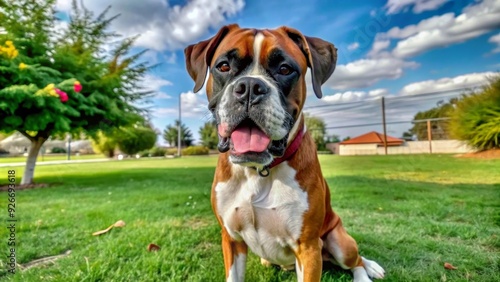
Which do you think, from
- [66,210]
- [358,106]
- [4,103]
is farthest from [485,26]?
[4,103]

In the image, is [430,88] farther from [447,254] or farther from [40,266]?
[40,266]

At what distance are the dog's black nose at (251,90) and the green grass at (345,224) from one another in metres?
0.85

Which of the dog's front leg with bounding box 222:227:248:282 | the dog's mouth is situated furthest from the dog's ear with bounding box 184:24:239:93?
the dog's front leg with bounding box 222:227:248:282

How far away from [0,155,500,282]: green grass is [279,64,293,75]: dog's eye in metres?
0.90

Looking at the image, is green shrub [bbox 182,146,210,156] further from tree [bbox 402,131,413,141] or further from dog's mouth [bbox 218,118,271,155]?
dog's mouth [bbox 218,118,271,155]

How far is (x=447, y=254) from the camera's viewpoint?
1560 millimetres

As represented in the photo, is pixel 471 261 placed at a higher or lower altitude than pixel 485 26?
lower

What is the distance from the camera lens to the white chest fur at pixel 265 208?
1062mm

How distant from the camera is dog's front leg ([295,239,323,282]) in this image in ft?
3.39

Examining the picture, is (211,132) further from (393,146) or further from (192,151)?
(192,151)

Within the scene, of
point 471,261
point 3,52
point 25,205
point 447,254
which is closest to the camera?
point 471,261

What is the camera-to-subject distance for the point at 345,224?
2.23m

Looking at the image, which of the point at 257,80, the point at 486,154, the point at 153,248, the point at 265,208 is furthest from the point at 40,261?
the point at 486,154

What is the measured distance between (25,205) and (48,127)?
141cm
